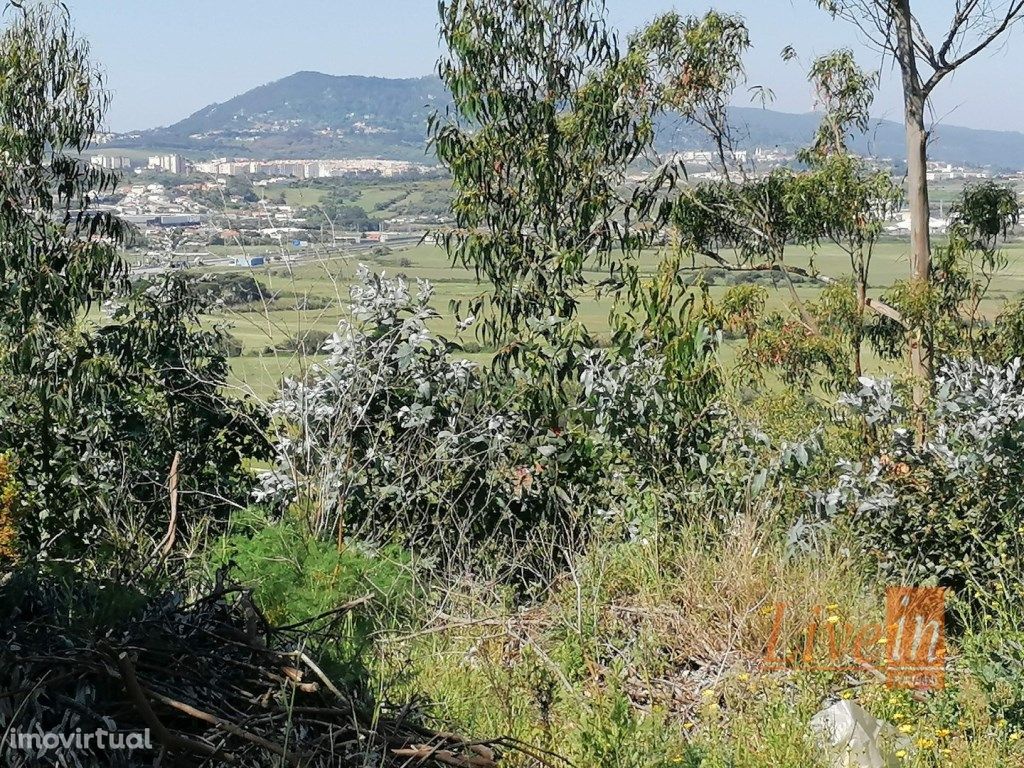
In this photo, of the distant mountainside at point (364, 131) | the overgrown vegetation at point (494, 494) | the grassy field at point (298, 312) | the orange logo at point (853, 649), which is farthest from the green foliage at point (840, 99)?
the orange logo at point (853, 649)

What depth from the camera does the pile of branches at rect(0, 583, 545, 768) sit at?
2.32 metres

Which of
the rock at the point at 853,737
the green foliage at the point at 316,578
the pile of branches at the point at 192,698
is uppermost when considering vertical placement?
the pile of branches at the point at 192,698

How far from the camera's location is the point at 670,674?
4.23 metres

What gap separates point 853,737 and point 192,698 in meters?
1.89

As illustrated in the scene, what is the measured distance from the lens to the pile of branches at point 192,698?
232cm

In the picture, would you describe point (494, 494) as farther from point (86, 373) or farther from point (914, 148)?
point (914, 148)

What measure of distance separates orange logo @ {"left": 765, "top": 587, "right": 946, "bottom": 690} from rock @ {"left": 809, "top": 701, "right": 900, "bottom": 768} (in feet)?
1.72

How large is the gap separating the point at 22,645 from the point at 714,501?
12.6 ft

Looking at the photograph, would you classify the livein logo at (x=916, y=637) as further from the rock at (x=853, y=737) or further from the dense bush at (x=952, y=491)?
the rock at (x=853, y=737)

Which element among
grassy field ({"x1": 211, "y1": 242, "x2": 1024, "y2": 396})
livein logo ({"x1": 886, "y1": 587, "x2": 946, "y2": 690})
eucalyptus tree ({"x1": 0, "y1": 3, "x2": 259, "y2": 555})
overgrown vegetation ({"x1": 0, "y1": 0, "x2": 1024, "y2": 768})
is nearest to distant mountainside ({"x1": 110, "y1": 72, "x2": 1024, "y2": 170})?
grassy field ({"x1": 211, "y1": 242, "x2": 1024, "y2": 396})

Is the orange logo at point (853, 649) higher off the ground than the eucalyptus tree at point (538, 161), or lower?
lower

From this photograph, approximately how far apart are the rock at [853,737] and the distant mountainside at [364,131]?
16.0 ft

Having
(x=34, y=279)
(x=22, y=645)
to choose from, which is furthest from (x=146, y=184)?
(x=22, y=645)

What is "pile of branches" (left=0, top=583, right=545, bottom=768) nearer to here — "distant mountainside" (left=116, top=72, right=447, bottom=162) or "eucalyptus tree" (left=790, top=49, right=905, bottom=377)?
"distant mountainside" (left=116, top=72, right=447, bottom=162)
